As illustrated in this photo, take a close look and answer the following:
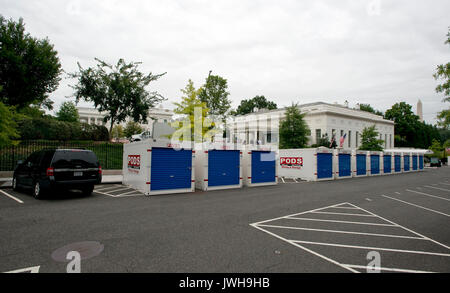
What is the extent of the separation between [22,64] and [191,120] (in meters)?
19.2

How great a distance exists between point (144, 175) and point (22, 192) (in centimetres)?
569

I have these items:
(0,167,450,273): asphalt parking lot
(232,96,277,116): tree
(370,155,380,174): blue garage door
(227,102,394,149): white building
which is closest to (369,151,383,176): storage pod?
(370,155,380,174): blue garage door

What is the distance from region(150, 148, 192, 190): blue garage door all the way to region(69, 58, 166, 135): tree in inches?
793

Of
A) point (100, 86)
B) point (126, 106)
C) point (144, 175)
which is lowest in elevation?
point (144, 175)

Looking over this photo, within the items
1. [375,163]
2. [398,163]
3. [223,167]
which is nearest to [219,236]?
[223,167]

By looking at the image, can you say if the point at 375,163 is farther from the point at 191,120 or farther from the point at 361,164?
the point at 191,120

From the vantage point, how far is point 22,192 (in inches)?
416

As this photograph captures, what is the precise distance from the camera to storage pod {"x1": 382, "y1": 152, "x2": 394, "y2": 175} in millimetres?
26928

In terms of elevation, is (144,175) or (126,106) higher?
(126,106)

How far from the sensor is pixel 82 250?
4.12 metres

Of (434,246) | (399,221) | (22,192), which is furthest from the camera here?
(22,192)

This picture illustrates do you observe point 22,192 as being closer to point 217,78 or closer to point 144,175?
point 144,175

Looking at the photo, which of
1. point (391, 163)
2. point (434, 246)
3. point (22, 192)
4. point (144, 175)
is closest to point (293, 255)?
point (434, 246)
